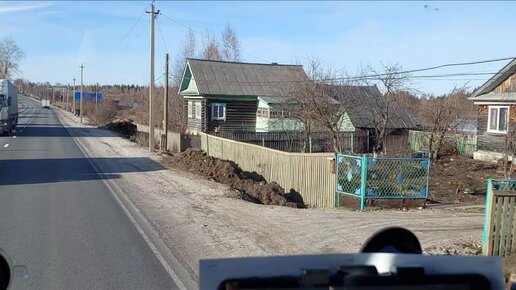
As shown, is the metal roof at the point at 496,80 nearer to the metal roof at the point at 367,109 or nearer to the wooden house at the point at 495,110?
the wooden house at the point at 495,110

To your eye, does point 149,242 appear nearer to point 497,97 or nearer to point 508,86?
point 497,97

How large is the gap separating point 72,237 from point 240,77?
34838 mm

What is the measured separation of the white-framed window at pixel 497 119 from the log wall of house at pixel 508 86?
95 cm

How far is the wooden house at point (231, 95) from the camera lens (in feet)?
130

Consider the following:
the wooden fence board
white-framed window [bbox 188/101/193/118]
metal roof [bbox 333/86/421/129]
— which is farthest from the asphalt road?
white-framed window [bbox 188/101/193/118]

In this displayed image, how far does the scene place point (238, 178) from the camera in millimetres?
18453

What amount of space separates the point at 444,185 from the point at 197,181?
8898mm

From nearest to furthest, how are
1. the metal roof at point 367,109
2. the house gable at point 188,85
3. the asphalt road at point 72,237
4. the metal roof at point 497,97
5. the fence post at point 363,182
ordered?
the asphalt road at point 72,237
the fence post at point 363,182
the metal roof at point 497,97
the metal roof at point 367,109
the house gable at point 188,85

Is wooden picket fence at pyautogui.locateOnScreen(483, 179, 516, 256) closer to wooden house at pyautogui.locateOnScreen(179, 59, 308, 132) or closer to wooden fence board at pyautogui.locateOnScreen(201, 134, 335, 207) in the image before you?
wooden fence board at pyautogui.locateOnScreen(201, 134, 335, 207)

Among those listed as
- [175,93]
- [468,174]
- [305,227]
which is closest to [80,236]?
[305,227]

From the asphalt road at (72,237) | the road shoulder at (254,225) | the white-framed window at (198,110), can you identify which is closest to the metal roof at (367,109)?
the white-framed window at (198,110)

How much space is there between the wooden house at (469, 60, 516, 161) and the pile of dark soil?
65.7 inches

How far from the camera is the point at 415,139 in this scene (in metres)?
32.2

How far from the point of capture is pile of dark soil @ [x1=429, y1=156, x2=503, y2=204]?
16422 millimetres
